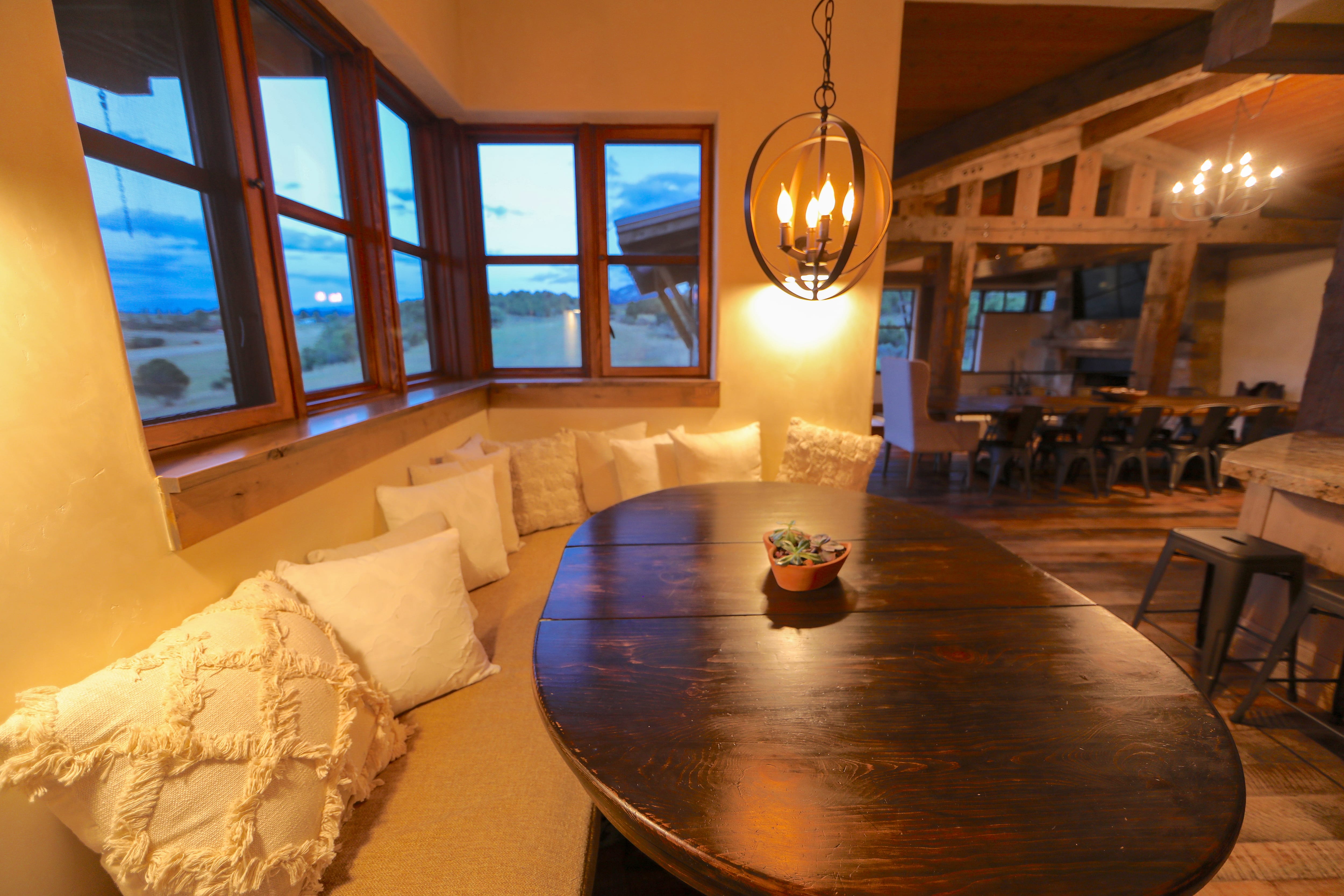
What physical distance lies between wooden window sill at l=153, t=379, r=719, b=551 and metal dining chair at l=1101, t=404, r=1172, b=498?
526cm

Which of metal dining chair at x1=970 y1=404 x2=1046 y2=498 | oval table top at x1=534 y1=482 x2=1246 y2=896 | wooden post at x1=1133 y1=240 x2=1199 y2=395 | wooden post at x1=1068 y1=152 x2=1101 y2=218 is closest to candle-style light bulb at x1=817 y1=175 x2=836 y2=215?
oval table top at x1=534 y1=482 x2=1246 y2=896

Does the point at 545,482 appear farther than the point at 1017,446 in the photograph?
No

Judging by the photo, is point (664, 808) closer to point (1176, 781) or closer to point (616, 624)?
point (616, 624)

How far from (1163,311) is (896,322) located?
5.43 metres

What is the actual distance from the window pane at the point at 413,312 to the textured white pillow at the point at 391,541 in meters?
1.12

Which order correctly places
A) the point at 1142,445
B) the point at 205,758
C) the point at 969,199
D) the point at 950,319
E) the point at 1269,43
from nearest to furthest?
the point at 205,758 → the point at 1269,43 → the point at 1142,445 → the point at 969,199 → the point at 950,319

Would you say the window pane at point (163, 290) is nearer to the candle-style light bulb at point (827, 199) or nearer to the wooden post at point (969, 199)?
the candle-style light bulb at point (827, 199)

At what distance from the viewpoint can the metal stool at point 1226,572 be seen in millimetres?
1896

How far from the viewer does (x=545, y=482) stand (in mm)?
2539

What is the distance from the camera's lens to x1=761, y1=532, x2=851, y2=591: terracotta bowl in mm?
1261

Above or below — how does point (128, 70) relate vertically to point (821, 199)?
above

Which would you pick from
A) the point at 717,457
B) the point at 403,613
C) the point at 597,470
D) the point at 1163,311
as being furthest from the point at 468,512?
the point at 1163,311

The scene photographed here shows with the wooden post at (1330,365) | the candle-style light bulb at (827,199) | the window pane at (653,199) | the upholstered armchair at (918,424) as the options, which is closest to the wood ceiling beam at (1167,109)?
the wooden post at (1330,365)

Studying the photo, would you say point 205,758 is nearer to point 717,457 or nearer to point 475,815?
point 475,815
